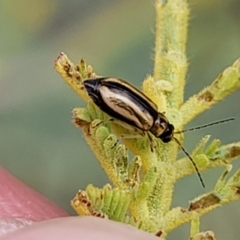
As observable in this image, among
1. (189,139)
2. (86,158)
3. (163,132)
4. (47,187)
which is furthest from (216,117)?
(163,132)

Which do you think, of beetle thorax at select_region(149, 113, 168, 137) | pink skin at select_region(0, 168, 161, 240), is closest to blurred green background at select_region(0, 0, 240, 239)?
pink skin at select_region(0, 168, 161, 240)

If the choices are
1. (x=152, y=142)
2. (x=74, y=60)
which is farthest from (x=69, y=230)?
(x=74, y=60)

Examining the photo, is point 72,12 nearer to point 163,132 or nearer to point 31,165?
point 31,165

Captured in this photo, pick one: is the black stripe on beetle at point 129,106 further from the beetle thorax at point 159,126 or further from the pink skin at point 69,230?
the pink skin at point 69,230

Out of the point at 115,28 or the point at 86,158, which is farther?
the point at 115,28

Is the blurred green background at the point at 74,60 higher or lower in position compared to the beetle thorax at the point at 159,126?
higher

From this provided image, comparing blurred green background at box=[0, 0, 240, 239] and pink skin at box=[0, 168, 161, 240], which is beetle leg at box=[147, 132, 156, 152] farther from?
blurred green background at box=[0, 0, 240, 239]

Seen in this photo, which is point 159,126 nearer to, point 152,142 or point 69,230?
point 152,142

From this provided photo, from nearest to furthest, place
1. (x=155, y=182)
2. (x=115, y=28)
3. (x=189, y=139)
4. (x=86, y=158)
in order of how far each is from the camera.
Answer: (x=155, y=182) → (x=189, y=139) → (x=86, y=158) → (x=115, y=28)

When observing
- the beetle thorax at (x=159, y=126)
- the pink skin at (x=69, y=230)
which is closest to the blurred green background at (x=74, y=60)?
the pink skin at (x=69, y=230)
